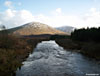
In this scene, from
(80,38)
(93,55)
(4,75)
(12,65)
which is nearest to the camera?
(4,75)

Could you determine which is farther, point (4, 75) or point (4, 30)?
point (4, 30)

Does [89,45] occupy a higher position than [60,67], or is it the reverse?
[89,45]

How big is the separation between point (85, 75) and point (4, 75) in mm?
11125

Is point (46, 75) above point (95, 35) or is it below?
below

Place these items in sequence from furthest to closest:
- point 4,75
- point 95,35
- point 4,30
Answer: point 95,35 < point 4,30 < point 4,75

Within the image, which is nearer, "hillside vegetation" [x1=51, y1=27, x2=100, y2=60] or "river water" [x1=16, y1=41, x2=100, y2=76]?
"river water" [x1=16, y1=41, x2=100, y2=76]

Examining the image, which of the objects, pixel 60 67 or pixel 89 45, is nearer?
pixel 60 67

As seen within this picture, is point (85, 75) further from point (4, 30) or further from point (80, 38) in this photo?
point (80, 38)

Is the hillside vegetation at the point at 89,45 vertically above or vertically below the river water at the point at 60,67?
above

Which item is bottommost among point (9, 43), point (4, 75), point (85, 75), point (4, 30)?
point (85, 75)

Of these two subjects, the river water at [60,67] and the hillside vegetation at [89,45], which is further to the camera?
the hillside vegetation at [89,45]

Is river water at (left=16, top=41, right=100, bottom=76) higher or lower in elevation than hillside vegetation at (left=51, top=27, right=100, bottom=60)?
lower

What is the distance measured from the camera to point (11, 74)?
13.6 meters

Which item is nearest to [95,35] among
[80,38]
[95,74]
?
[80,38]
